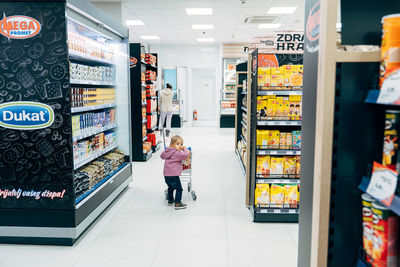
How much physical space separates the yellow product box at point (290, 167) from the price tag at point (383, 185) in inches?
116

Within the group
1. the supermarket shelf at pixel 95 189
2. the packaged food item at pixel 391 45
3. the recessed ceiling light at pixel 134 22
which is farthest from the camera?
the recessed ceiling light at pixel 134 22

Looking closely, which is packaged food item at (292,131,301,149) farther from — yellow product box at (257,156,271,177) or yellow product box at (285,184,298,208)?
yellow product box at (285,184,298,208)

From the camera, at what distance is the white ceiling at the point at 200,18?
27.2 ft

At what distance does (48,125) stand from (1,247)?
1418 millimetres

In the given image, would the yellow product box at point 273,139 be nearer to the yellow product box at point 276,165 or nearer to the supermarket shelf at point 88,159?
the yellow product box at point 276,165

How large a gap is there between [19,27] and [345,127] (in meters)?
3.23

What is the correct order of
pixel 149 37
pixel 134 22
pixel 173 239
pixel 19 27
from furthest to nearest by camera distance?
pixel 149 37
pixel 134 22
pixel 173 239
pixel 19 27

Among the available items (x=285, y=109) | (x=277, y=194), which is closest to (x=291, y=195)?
(x=277, y=194)

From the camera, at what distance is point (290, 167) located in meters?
4.11

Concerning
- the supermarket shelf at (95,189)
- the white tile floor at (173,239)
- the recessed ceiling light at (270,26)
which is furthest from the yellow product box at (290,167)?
the recessed ceiling light at (270,26)

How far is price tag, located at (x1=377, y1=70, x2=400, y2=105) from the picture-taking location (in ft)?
3.29

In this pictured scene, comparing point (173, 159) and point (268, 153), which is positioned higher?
point (268, 153)

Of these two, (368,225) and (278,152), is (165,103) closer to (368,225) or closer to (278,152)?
(278,152)

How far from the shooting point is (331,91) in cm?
130
